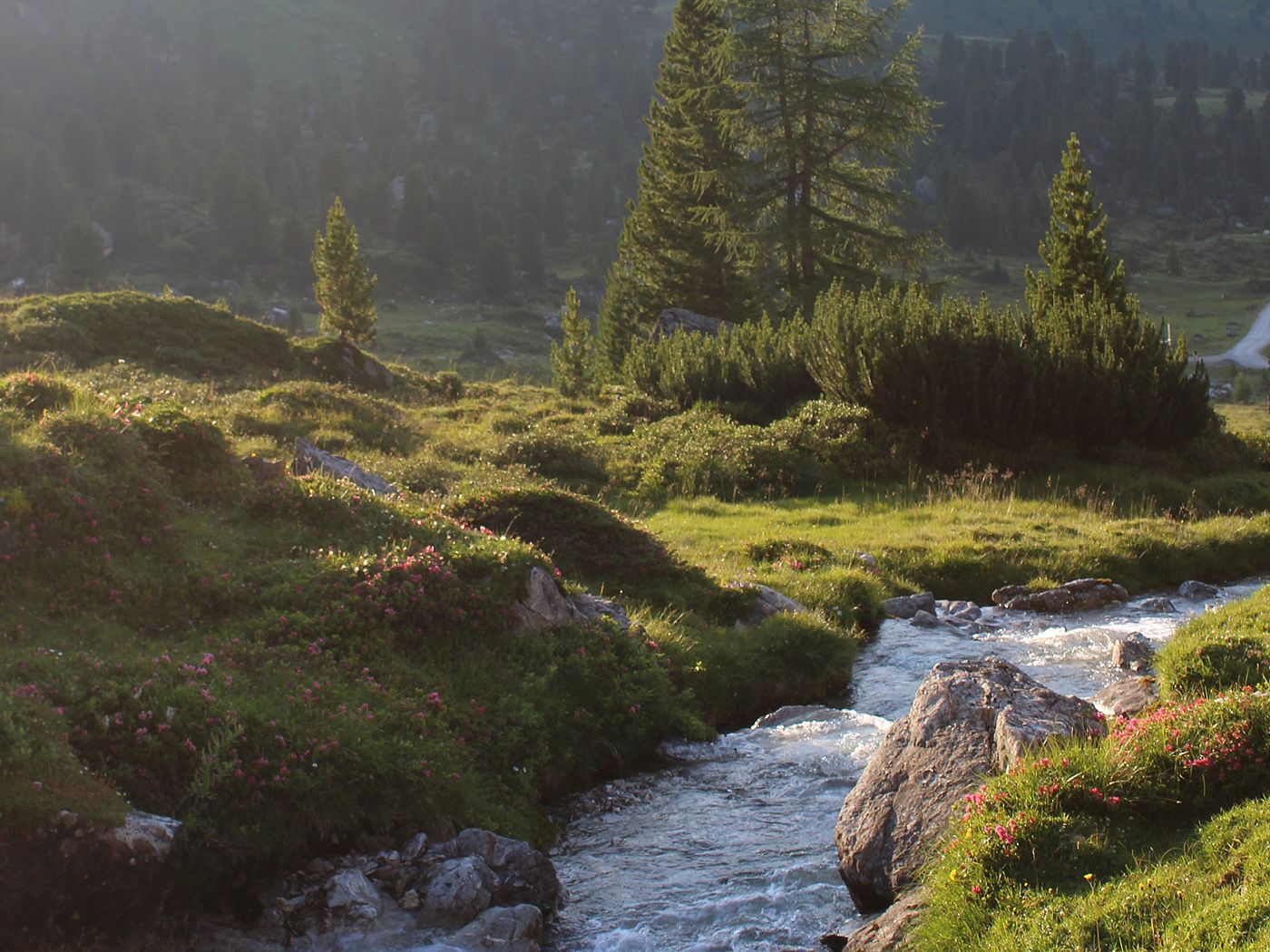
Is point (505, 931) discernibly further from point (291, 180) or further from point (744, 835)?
point (291, 180)

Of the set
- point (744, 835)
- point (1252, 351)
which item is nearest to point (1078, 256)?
point (744, 835)

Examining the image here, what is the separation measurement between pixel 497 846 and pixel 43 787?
3.14 metres

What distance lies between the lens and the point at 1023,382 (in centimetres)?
2648

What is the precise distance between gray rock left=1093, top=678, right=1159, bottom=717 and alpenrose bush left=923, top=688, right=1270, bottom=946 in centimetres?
245

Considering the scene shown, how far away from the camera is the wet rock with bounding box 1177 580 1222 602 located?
17.4m

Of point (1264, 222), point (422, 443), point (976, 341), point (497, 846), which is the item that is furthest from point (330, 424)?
point (1264, 222)

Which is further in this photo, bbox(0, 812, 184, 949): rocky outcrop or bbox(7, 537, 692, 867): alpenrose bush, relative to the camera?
bbox(7, 537, 692, 867): alpenrose bush

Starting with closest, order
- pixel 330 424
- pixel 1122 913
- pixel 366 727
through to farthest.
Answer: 1. pixel 1122 913
2. pixel 366 727
3. pixel 330 424

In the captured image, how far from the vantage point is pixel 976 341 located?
2678 cm

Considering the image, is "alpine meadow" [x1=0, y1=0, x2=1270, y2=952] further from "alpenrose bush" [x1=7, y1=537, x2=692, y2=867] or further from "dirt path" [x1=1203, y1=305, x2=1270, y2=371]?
"dirt path" [x1=1203, y1=305, x2=1270, y2=371]

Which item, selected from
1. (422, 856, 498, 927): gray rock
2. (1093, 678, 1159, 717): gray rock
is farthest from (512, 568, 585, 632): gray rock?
(1093, 678, 1159, 717): gray rock

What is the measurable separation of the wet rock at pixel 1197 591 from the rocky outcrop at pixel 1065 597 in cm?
103

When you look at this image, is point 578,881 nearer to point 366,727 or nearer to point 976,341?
point 366,727

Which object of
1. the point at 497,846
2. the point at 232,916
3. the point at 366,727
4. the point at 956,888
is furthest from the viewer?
the point at 366,727
